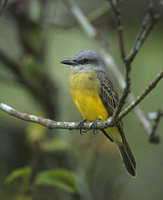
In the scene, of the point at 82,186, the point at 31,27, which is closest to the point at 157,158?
the point at 82,186

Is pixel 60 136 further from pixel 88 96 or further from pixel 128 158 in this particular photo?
pixel 88 96

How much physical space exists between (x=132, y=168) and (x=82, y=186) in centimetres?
82

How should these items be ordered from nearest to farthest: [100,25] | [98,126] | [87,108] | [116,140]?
[98,126] < [87,108] < [116,140] < [100,25]

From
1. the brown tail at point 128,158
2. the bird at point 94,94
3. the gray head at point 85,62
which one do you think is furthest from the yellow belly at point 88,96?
the brown tail at point 128,158

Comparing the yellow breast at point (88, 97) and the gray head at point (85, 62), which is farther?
the gray head at point (85, 62)

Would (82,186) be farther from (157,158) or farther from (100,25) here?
(100,25)

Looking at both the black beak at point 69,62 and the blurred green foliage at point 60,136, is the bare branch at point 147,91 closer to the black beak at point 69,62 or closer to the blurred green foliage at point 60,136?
the black beak at point 69,62

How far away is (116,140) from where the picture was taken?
434 cm

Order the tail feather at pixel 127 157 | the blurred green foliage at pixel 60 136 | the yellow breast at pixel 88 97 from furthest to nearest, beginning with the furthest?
the blurred green foliage at pixel 60 136, the tail feather at pixel 127 157, the yellow breast at pixel 88 97

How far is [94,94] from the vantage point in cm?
394

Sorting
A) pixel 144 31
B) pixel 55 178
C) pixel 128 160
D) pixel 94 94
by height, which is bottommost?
pixel 128 160

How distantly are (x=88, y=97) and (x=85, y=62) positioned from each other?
0.52 m

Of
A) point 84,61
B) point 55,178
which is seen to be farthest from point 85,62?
point 55,178

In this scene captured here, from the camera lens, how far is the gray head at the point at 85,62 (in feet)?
13.8
